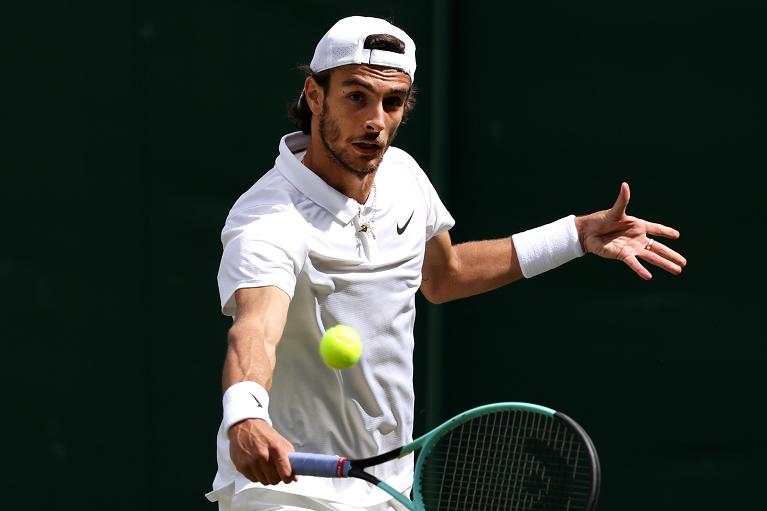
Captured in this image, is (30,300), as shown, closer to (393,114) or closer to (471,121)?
(393,114)

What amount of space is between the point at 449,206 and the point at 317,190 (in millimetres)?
2091

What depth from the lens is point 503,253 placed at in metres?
3.86

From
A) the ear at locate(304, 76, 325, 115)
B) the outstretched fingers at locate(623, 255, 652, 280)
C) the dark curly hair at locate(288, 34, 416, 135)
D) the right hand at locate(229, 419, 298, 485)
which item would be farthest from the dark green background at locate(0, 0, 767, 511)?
the right hand at locate(229, 419, 298, 485)

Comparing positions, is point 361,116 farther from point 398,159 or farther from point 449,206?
point 449,206

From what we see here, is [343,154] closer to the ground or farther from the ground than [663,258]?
farther from the ground

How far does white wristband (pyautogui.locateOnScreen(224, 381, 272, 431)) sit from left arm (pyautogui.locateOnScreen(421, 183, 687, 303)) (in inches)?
46.0

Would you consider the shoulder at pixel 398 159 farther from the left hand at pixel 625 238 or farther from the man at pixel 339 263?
the left hand at pixel 625 238

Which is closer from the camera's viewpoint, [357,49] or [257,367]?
[257,367]

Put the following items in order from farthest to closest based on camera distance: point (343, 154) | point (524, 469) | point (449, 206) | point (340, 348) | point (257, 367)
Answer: point (449, 206)
point (343, 154)
point (524, 469)
point (340, 348)
point (257, 367)

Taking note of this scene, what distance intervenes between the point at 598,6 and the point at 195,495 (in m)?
2.02

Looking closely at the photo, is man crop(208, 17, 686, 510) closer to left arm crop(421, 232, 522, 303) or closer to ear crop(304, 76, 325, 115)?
ear crop(304, 76, 325, 115)

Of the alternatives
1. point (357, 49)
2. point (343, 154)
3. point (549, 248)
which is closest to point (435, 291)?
point (549, 248)

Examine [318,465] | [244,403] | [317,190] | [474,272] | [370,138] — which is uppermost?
[370,138]

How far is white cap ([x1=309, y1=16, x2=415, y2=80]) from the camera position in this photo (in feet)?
10.9
